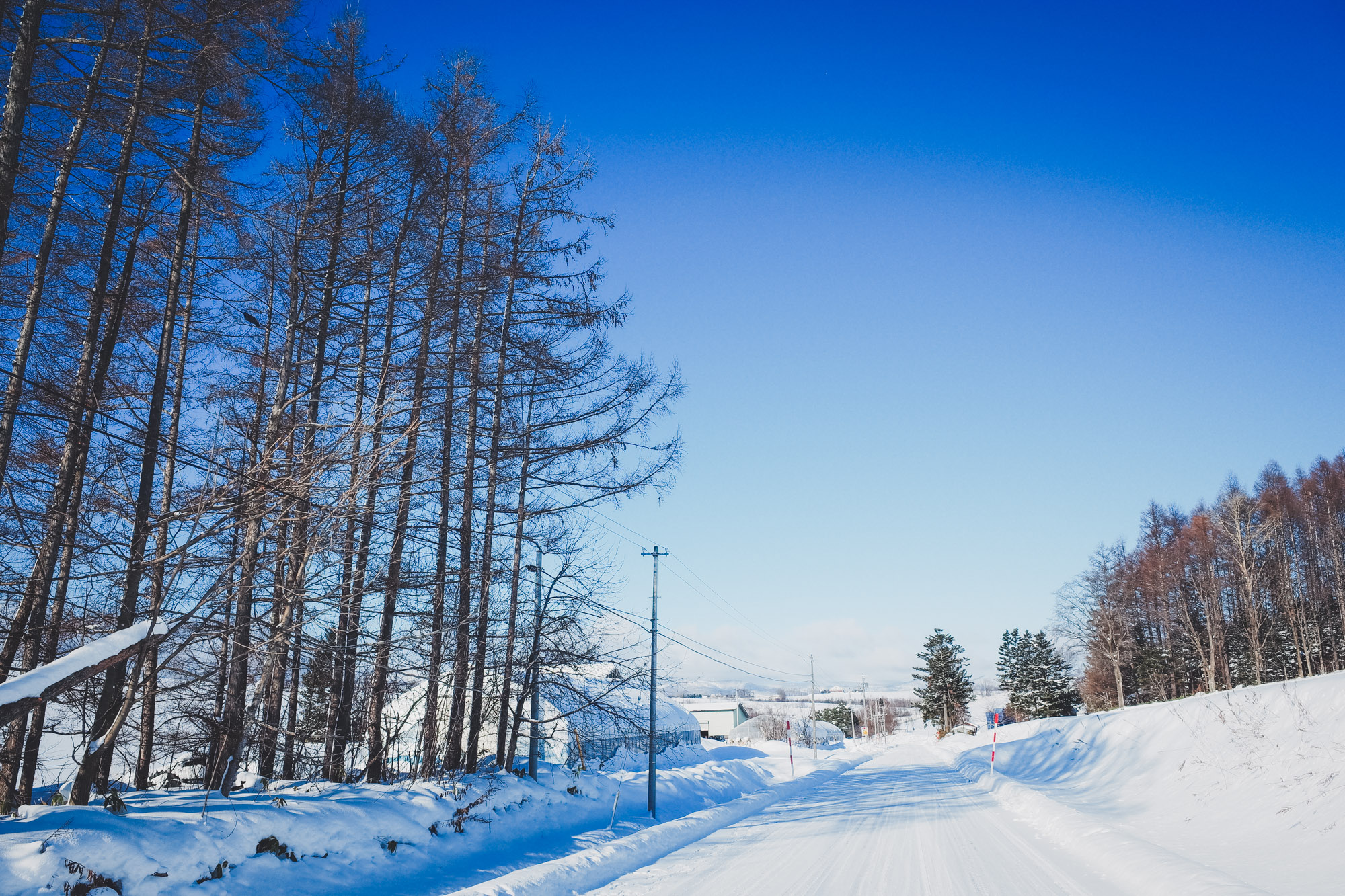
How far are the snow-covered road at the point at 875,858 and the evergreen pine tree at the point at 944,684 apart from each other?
195ft

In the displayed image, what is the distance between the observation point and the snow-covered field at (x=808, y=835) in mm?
6758

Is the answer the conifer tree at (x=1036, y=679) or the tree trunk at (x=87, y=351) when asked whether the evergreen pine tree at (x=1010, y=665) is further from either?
the tree trunk at (x=87, y=351)

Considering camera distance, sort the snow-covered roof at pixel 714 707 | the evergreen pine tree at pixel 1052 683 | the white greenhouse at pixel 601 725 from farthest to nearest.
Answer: the snow-covered roof at pixel 714 707, the evergreen pine tree at pixel 1052 683, the white greenhouse at pixel 601 725

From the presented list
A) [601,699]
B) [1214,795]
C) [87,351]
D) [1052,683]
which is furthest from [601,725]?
[1052,683]

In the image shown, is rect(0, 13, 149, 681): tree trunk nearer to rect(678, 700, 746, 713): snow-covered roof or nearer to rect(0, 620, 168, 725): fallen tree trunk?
rect(0, 620, 168, 725): fallen tree trunk

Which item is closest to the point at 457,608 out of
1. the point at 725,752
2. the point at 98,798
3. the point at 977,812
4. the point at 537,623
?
the point at 537,623

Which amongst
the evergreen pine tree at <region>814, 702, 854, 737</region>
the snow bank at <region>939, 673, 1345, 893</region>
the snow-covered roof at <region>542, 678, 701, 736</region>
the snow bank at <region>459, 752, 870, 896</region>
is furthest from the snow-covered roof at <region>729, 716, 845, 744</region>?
the snow bank at <region>459, 752, 870, 896</region>

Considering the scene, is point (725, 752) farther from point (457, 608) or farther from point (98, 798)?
point (98, 798)

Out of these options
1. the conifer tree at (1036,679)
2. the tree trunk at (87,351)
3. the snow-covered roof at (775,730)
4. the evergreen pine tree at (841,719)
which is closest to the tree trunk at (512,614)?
the tree trunk at (87,351)

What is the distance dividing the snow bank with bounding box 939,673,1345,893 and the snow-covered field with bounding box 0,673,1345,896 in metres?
0.04

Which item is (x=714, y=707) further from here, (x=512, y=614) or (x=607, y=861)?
(x=607, y=861)

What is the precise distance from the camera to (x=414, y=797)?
1034cm

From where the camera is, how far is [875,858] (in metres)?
9.12

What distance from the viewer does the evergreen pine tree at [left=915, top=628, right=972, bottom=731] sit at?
6900cm
